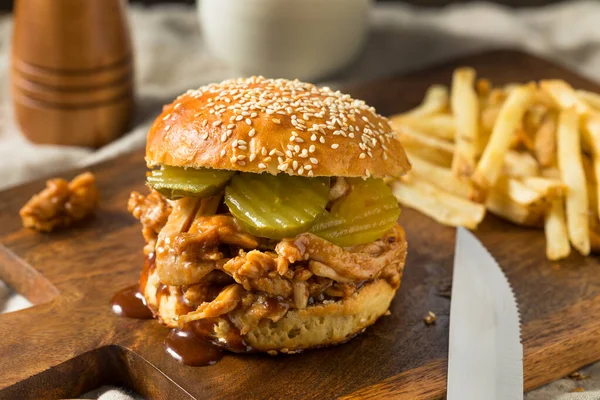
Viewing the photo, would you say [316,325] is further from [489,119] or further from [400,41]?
[400,41]

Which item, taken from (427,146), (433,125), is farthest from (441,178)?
(433,125)

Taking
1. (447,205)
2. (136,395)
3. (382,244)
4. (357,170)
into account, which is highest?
(357,170)

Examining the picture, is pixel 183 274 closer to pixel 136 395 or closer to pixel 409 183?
pixel 136 395

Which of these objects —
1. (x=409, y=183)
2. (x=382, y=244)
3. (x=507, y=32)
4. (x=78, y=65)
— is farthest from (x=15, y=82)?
(x=507, y=32)

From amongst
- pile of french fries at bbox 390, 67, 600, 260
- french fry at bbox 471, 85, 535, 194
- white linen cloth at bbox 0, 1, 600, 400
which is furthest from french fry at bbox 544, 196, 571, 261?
white linen cloth at bbox 0, 1, 600, 400

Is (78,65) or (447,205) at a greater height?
(78,65)

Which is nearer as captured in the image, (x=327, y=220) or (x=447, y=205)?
(x=327, y=220)
